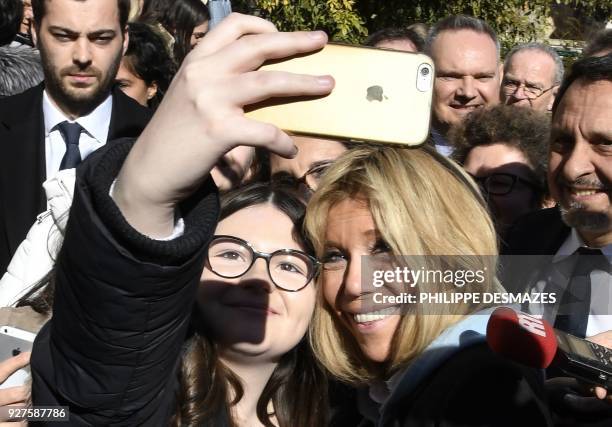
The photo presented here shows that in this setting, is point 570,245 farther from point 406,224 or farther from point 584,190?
point 406,224

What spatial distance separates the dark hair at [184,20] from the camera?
546 cm

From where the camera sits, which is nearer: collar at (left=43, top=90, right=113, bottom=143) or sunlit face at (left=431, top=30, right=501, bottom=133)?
collar at (left=43, top=90, right=113, bottom=143)

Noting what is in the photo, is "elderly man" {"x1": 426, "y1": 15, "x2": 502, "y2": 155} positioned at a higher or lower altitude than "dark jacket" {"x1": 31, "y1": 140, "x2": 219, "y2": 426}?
lower

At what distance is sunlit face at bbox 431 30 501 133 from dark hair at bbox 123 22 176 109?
4.69ft

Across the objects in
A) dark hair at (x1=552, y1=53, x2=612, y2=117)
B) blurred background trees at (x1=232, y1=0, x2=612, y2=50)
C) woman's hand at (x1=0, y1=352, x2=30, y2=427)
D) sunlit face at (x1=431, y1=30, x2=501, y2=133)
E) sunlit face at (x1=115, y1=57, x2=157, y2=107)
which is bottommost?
blurred background trees at (x1=232, y1=0, x2=612, y2=50)

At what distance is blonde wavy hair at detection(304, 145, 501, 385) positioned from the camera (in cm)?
181

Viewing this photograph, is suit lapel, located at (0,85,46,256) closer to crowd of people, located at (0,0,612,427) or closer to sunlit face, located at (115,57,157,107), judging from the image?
crowd of people, located at (0,0,612,427)

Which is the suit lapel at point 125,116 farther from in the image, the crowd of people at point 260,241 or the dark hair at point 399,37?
the dark hair at point 399,37

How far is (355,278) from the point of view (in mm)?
1873

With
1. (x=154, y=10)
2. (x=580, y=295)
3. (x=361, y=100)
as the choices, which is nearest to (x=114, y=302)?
(x=361, y=100)

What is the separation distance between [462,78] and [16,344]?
2870mm

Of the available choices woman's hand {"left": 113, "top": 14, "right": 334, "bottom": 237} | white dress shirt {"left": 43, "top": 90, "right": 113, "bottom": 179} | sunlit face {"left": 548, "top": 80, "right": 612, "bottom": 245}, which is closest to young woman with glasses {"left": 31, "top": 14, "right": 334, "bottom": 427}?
woman's hand {"left": 113, "top": 14, "right": 334, "bottom": 237}

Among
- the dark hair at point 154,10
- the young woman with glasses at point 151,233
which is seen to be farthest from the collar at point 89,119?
the dark hair at point 154,10

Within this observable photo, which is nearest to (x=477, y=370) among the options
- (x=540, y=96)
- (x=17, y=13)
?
(x=17, y=13)
